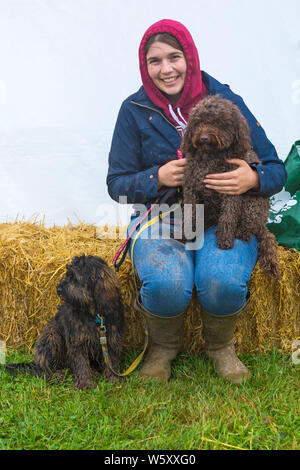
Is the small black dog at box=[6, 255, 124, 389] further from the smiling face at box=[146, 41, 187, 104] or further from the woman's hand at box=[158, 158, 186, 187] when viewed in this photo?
the smiling face at box=[146, 41, 187, 104]

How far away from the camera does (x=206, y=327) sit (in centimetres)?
260

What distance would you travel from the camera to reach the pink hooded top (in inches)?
103

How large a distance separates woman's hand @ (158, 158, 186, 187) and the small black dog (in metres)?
0.61

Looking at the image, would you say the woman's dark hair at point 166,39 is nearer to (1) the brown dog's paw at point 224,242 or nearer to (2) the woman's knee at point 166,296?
(1) the brown dog's paw at point 224,242

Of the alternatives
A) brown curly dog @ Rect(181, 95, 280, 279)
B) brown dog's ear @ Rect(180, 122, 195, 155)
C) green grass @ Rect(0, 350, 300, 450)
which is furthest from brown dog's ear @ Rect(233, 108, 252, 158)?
green grass @ Rect(0, 350, 300, 450)

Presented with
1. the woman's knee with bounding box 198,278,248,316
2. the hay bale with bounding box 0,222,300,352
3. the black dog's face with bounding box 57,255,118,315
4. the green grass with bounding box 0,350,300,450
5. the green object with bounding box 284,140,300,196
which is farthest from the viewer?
the green object with bounding box 284,140,300,196

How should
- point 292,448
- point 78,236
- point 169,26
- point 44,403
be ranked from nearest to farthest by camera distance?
point 292,448 → point 44,403 → point 169,26 → point 78,236

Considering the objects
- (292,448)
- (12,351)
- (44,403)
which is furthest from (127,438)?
(12,351)

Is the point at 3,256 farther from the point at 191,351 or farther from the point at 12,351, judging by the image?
the point at 191,351

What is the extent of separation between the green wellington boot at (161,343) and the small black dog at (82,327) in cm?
18

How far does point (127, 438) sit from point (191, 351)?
109cm

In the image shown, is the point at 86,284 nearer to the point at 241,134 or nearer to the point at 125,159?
the point at 125,159

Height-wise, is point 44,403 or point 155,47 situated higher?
point 155,47

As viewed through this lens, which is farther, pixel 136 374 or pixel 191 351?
pixel 191 351
